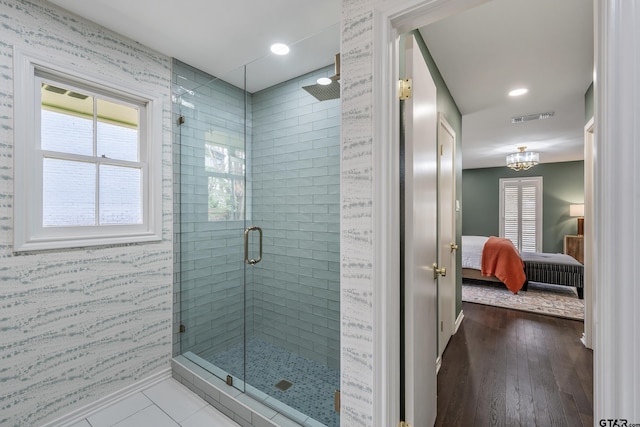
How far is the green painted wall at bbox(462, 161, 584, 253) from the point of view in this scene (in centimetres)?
662

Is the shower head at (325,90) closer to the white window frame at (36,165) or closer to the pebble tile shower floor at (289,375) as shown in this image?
the white window frame at (36,165)

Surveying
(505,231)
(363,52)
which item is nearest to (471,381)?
(363,52)

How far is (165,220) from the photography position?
223 cm

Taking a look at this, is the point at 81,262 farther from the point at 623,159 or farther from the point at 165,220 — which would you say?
the point at 623,159

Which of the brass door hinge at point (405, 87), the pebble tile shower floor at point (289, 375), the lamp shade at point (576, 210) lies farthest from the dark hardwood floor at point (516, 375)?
the lamp shade at point (576, 210)

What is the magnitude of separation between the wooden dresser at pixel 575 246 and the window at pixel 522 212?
0.58 meters

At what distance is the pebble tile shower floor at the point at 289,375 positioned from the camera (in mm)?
1684

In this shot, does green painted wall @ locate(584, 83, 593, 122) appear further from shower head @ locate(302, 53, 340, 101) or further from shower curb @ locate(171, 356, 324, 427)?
shower curb @ locate(171, 356, 324, 427)

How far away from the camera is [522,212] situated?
23.4 feet

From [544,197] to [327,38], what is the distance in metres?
7.55

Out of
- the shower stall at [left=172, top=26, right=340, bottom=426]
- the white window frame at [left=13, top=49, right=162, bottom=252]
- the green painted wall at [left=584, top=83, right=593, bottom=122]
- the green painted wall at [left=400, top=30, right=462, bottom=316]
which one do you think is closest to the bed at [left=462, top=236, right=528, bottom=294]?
the green painted wall at [left=400, top=30, right=462, bottom=316]

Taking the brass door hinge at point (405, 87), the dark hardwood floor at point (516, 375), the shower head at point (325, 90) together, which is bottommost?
the dark hardwood floor at point (516, 375)

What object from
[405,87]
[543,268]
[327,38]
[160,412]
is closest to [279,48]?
[327,38]

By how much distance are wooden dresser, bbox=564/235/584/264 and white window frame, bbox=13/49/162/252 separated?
8.02m
